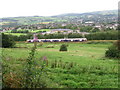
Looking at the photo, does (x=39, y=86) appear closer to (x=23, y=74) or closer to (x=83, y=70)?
(x=23, y=74)

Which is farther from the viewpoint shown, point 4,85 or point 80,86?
point 80,86

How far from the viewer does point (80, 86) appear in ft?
29.6

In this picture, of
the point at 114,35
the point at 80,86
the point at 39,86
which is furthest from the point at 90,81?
the point at 114,35

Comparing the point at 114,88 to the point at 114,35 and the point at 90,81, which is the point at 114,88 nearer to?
the point at 90,81

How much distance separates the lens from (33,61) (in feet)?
24.7

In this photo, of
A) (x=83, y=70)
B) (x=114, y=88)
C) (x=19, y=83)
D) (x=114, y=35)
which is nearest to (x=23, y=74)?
(x=19, y=83)

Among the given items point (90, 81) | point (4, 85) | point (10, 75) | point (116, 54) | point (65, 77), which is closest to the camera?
point (4, 85)

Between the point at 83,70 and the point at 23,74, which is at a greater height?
the point at 23,74

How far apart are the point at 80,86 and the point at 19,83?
323 centimetres

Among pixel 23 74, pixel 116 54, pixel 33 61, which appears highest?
pixel 33 61

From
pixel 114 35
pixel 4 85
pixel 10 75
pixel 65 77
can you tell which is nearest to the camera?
pixel 4 85

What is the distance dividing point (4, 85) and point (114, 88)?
5310 mm

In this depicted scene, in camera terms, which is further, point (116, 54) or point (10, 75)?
point (116, 54)

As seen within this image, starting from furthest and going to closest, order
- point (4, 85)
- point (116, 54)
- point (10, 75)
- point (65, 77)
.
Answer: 1. point (116, 54)
2. point (65, 77)
3. point (10, 75)
4. point (4, 85)
